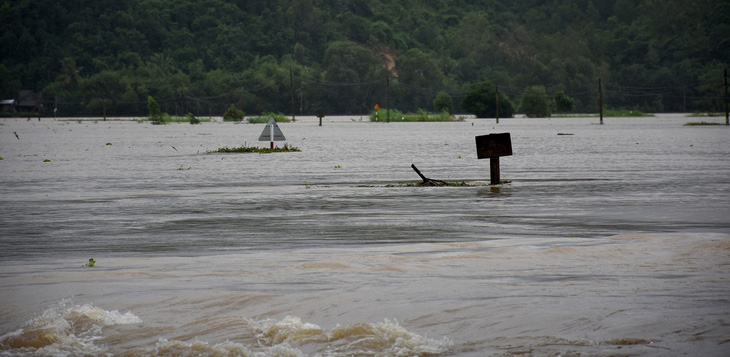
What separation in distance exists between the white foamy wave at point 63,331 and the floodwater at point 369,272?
0.8 inches

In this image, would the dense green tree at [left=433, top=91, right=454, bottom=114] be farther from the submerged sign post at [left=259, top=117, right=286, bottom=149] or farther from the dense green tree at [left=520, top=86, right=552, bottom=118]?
the submerged sign post at [left=259, top=117, right=286, bottom=149]

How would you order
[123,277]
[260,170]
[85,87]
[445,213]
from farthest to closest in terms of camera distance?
[85,87] → [260,170] → [445,213] → [123,277]

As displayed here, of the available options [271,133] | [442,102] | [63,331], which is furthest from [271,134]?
[442,102]

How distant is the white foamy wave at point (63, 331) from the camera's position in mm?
6445

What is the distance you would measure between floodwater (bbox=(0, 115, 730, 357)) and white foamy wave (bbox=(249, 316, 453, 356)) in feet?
0.05

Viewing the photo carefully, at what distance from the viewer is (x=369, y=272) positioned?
29.3ft

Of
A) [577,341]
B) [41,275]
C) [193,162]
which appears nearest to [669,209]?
[577,341]

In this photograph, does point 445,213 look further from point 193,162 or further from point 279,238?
point 193,162

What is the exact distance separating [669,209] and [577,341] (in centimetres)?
825

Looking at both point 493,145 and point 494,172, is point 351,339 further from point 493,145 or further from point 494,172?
point 494,172

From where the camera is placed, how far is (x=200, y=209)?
48.9 feet

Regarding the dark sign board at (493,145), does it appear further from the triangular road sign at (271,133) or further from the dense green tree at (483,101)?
the dense green tree at (483,101)

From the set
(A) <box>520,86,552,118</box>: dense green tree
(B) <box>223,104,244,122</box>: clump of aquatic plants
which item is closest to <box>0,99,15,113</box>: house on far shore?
(B) <box>223,104,244,122</box>: clump of aquatic plants

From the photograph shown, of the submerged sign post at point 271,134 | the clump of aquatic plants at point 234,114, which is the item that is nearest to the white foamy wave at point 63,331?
the submerged sign post at point 271,134
